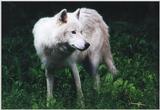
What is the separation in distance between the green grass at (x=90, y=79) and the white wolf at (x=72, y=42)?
0.21 metres

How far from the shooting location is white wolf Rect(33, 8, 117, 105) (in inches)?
408

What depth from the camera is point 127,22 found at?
1653cm

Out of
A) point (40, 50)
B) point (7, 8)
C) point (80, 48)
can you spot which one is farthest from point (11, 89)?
point (7, 8)

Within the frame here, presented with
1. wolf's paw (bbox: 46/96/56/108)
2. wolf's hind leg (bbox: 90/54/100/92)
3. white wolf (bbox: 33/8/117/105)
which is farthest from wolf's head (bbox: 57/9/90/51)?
wolf's hind leg (bbox: 90/54/100/92)

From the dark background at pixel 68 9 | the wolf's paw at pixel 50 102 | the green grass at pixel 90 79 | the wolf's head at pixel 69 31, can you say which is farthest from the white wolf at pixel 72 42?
the dark background at pixel 68 9

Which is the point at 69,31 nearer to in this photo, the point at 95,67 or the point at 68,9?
the point at 95,67

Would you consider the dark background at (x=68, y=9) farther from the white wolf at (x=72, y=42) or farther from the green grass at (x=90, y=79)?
the white wolf at (x=72, y=42)

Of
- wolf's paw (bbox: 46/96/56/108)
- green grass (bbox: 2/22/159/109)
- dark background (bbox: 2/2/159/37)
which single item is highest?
dark background (bbox: 2/2/159/37)

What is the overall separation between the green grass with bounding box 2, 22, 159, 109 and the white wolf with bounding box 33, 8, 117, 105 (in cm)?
21

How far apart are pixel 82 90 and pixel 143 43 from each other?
3.55m

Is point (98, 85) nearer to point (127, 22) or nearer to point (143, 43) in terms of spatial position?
point (143, 43)

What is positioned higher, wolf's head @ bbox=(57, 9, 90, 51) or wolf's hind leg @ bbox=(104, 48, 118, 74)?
wolf's head @ bbox=(57, 9, 90, 51)

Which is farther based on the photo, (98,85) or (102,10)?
(102,10)

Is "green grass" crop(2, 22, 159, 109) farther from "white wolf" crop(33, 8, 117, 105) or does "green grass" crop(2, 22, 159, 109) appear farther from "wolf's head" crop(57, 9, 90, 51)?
"wolf's head" crop(57, 9, 90, 51)
